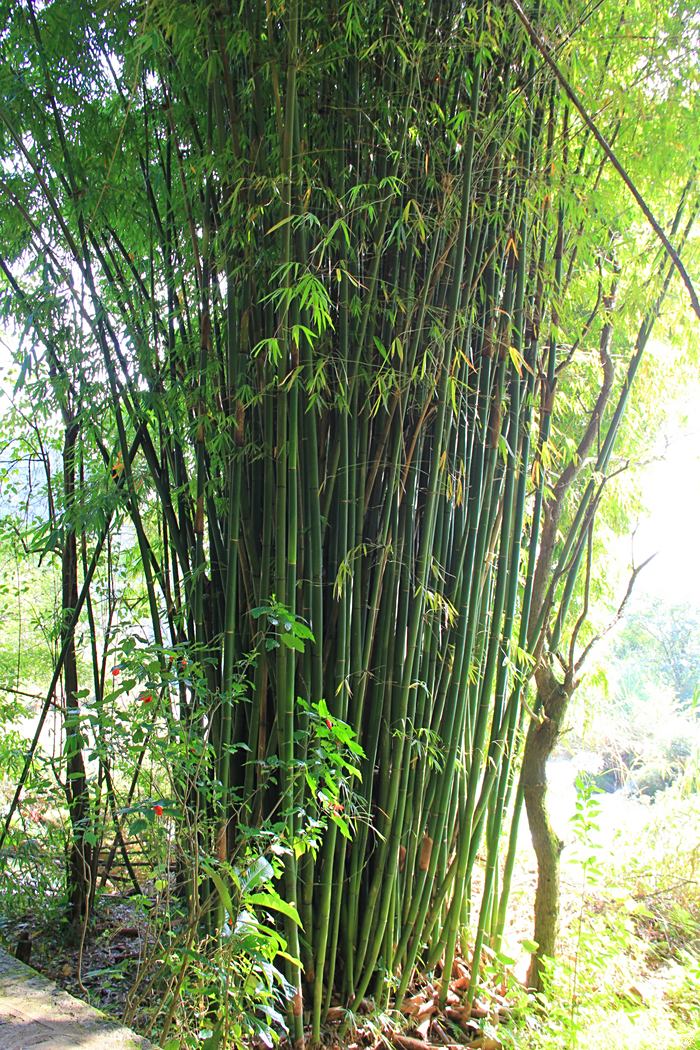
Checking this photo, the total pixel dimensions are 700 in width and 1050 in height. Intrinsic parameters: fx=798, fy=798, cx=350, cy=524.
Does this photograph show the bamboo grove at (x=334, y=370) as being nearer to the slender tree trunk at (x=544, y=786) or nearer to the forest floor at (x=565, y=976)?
the forest floor at (x=565, y=976)

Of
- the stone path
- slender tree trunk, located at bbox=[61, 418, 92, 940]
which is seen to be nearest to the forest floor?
slender tree trunk, located at bbox=[61, 418, 92, 940]

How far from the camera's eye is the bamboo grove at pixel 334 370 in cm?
186

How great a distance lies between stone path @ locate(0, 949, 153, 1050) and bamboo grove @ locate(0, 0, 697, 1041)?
53 cm

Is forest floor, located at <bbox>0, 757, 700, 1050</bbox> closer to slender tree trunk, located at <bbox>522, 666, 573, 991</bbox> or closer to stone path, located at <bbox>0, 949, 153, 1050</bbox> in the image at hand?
slender tree trunk, located at <bbox>522, 666, 573, 991</bbox>

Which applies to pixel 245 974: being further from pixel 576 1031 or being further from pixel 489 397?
pixel 489 397

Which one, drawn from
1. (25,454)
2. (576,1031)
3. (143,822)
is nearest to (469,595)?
(143,822)

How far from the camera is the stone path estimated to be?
3.36 ft

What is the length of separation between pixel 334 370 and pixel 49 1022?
145 cm

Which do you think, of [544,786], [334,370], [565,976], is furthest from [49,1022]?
[544,786]

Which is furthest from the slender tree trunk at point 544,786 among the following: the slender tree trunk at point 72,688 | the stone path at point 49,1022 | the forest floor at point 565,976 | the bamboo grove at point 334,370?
the stone path at point 49,1022

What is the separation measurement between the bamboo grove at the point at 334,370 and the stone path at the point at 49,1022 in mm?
526

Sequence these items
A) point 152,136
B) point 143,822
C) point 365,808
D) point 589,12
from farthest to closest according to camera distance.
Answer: point 152,136 → point 365,808 → point 589,12 → point 143,822

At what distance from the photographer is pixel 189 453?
8.27ft

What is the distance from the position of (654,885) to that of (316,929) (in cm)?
227
